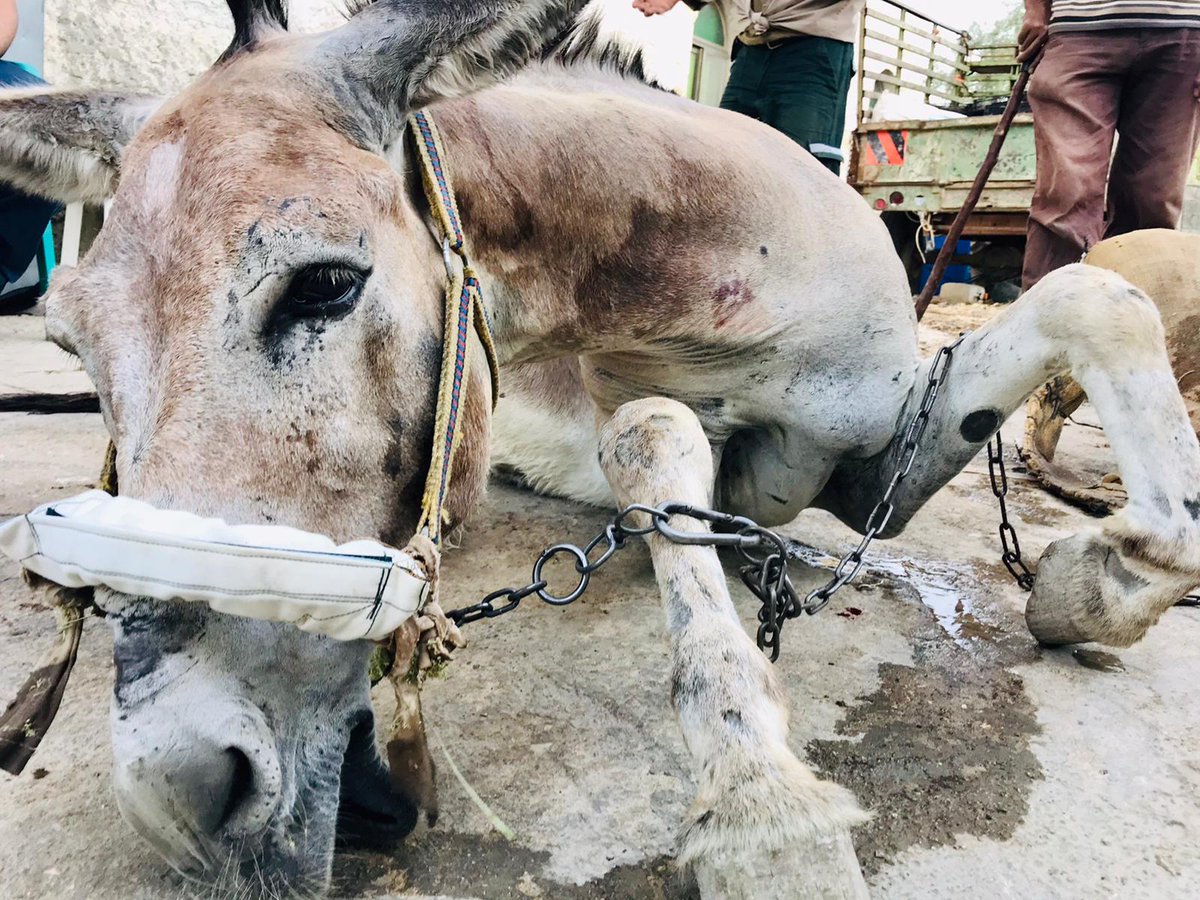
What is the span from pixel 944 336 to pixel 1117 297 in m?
5.58

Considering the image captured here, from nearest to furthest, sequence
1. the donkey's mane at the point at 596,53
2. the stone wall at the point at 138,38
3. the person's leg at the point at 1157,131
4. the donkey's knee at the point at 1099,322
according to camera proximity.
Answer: the donkey's knee at the point at 1099,322, the donkey's mane at the point at 596,53, the person's leg at the point at 1157,131, the stone wall at the point at 138,38

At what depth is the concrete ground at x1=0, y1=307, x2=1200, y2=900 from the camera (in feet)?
4.37

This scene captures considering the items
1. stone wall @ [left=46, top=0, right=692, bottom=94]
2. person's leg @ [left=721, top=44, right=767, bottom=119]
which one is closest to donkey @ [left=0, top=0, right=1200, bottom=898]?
person's leg @ [left=721, top=44, right=767, bottom=119]

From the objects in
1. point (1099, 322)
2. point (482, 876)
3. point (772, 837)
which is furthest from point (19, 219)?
point (1099, 322)

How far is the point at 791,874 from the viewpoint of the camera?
1168 mm

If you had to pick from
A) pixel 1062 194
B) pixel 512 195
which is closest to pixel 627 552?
pixel 512 195

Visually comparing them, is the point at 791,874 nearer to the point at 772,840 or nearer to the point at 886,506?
the point at 772,840

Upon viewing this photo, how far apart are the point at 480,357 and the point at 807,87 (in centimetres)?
274

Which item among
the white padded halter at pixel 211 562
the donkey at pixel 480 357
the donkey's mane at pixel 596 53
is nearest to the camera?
the white padded halter at pixel 211 562

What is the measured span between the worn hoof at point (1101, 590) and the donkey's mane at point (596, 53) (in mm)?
1656

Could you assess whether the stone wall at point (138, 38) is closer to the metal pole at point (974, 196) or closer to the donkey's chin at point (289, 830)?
the metal pole at point (974, 196)

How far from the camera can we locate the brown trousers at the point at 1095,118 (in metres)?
3.66

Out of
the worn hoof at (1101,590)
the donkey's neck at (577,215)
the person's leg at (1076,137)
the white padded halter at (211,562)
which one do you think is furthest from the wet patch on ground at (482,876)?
the person's leg at (1076,137)

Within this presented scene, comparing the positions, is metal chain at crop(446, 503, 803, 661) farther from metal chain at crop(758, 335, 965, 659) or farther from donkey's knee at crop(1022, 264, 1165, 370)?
donkey's knee at crop(1022, 264, 1165, 370)
